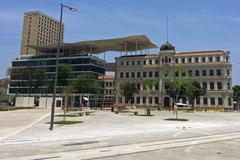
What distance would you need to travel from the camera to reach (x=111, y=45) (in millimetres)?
98562

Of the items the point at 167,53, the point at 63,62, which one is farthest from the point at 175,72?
the point at 63,62

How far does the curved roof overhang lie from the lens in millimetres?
93225

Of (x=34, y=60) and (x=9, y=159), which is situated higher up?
(x=34, y=60)

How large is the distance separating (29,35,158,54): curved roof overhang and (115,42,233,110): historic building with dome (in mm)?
4253

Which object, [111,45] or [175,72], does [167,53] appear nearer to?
[175,72]

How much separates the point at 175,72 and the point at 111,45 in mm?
26133

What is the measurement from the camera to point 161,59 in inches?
3629

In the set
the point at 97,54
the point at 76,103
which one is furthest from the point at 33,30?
the point at 76,103

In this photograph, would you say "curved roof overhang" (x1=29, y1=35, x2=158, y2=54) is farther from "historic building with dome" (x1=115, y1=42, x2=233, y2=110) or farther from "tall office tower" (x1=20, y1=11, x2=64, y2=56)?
"tall office tower" (x1=20, y1=11, x2=64, y2=56)

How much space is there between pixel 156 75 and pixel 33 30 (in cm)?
11156

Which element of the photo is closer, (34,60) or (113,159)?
(113,159)

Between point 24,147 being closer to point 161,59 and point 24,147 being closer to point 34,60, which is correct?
point 161,59

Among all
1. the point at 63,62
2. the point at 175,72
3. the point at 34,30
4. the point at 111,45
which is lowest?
the point at 175,72

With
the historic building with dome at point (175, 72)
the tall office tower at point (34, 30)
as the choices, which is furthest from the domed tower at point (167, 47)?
the tall office tower at point (34, 30)
